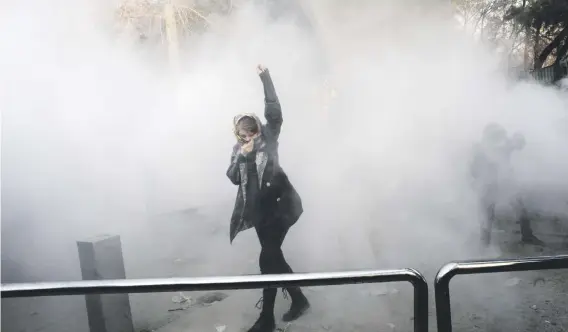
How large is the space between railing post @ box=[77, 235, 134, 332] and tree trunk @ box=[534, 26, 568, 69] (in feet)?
18.2

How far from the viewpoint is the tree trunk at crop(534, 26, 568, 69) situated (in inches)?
218

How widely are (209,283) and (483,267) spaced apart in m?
0.86

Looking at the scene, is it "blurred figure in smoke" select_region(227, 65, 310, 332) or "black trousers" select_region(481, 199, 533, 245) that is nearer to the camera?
"blurred figure in smoke" select_region(227, 65, 310, 332)

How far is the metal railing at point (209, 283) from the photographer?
1251mm

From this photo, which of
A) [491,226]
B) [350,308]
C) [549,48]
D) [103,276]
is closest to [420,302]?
[350,308]

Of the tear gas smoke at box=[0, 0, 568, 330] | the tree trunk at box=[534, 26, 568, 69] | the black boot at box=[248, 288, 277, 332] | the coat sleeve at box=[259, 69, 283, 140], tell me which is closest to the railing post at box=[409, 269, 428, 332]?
the black boot at box=[248, 288, 277, 332]

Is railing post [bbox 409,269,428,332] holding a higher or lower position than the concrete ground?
higher

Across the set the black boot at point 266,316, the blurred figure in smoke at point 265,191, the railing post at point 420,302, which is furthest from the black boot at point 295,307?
the railing post at point 420,302

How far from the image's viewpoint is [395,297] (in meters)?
3.50

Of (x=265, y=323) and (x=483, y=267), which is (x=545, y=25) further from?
(x=483, y=267)

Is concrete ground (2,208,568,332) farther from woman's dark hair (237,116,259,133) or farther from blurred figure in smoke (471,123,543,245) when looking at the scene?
woman's dark hair (237,116,259,133)

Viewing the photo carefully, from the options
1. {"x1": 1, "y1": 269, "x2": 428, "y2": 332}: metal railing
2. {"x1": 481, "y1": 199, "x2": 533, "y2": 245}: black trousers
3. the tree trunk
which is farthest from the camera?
the tree trunk

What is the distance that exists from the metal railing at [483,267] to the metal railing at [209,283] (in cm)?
6

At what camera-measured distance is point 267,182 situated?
3.11 m
